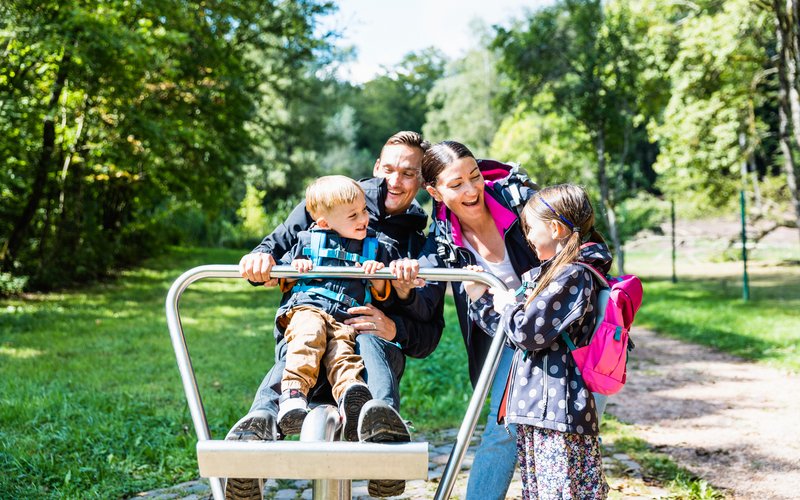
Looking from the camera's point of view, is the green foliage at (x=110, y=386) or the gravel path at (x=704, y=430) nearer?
the gravel path at (x=704, y=430)

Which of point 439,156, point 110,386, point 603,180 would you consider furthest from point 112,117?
point 439,156

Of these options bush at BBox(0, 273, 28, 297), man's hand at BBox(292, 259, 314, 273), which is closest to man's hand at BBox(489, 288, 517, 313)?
man's hand at BBox(292, 259, 314, 273)

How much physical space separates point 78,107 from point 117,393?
7.69 meters

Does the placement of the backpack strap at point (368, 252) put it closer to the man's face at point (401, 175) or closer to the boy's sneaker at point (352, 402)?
the man's face at point (401, 175)

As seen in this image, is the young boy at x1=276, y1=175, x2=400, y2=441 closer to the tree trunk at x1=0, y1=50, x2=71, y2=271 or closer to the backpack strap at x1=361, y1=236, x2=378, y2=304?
the backpack strap at x1=361, y1=236, x2=378, y2=304

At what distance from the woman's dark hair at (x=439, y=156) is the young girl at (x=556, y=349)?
40 centimetres

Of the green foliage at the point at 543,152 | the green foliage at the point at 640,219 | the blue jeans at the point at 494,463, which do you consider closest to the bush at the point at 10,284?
the blue jeans at the point at 494,463

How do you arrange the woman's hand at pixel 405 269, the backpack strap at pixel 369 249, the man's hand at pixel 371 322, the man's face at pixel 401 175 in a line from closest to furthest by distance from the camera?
1. the woman's hand at pixel 405 269
2. the man's hand at pixel 371 322
3. the backpack strap at pixel 369 249
4. the man's face at pixel 401 175

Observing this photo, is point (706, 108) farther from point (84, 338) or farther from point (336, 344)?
point (336, 344)

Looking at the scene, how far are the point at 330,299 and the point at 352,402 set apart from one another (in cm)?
45

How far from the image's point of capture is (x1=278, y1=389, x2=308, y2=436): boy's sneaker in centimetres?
241

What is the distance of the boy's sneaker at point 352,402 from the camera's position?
8.05 ft

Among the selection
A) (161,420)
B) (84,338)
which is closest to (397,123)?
(84,338)

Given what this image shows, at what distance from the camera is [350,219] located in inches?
110
